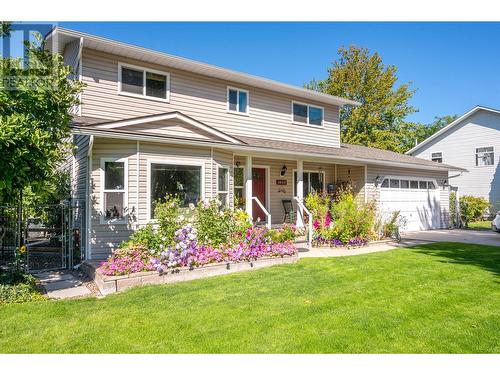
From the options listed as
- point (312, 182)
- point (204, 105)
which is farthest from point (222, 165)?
point (312, 182)

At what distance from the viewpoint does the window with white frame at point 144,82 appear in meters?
10.0

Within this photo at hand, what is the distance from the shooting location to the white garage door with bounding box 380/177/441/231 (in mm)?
15484

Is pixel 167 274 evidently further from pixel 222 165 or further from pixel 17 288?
pixel 222 165

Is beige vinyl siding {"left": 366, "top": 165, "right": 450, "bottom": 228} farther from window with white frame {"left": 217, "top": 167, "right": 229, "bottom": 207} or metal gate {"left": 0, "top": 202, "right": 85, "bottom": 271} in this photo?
metal gate {"left": 0, "top": 202, "right": 85, "bottom": 271}

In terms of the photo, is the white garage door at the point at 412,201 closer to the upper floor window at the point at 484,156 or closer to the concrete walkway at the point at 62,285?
the upper floor window at the point at 484,156

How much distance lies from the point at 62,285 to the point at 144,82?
6520mm

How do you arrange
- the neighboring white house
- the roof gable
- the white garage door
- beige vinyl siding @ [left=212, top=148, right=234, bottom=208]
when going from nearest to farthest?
the roof gable, beige vinyl siding @ [left=212, top=148, right=234, bottom=208], the white garage door, the neighboring white house

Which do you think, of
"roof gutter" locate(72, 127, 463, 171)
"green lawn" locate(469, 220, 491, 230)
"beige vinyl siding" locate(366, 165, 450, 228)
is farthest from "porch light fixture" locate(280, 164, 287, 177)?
"green lawn" locate(469, 220, 491, 230)

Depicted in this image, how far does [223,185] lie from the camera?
10500 mm

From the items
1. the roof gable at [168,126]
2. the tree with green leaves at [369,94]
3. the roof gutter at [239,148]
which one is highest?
the tree with green leaves at [369,94]

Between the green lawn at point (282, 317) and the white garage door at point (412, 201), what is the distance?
346 inches

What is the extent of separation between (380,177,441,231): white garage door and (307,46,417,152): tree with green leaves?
49.9 ft

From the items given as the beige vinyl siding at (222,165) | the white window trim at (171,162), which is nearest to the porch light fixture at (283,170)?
the beige vinyl siding at (222,165)
